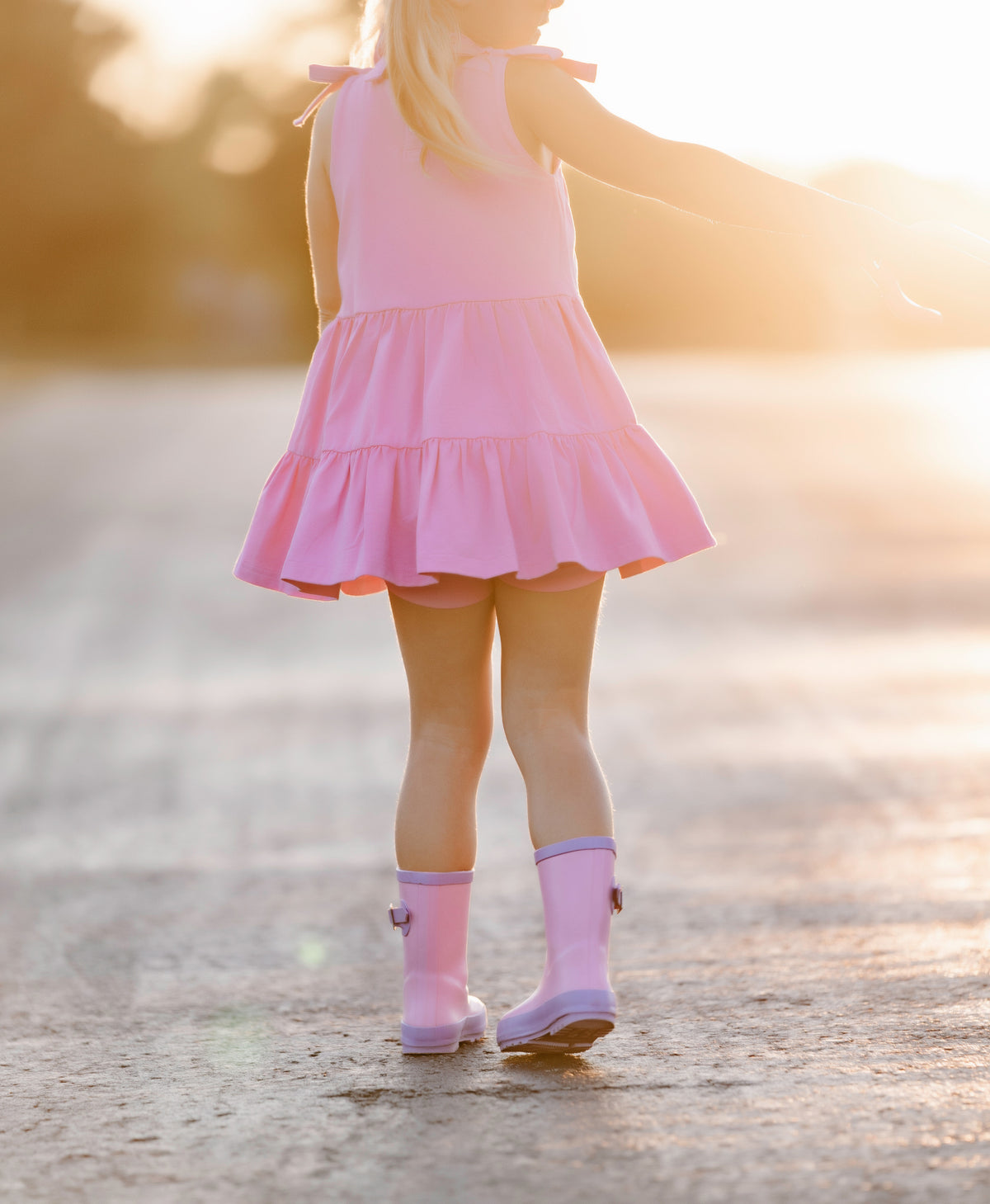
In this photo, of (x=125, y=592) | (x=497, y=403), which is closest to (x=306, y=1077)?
(x=497, y=403)

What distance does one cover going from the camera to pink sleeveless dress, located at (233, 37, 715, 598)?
177cm

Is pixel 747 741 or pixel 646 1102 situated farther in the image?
pixel 747 741

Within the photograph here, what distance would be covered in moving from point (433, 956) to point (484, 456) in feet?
1.85

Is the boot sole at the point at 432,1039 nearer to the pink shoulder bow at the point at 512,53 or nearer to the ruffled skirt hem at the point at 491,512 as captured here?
the ruffled skirt hem at the point at 491,512

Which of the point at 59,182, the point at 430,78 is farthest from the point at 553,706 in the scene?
the point at 59,182

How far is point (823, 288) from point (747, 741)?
99.5 inches

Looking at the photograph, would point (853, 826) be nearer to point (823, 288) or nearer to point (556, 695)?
point (823, 288)

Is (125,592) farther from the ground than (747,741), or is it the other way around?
(125,592)

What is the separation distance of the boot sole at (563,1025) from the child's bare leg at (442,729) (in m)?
0.20

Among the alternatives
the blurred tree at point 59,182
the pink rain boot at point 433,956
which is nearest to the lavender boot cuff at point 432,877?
the pink rain boot at point 433,956

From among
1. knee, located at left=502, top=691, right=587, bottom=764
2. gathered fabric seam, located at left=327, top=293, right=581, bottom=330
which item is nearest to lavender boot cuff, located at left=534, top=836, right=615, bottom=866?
knee, located at left=502, top=691, right=587, bottom=764

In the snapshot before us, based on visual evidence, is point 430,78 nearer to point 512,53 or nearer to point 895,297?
point 512,53

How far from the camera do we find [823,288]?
2238 millimetres

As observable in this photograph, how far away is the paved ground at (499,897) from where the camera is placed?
1.43 meters
